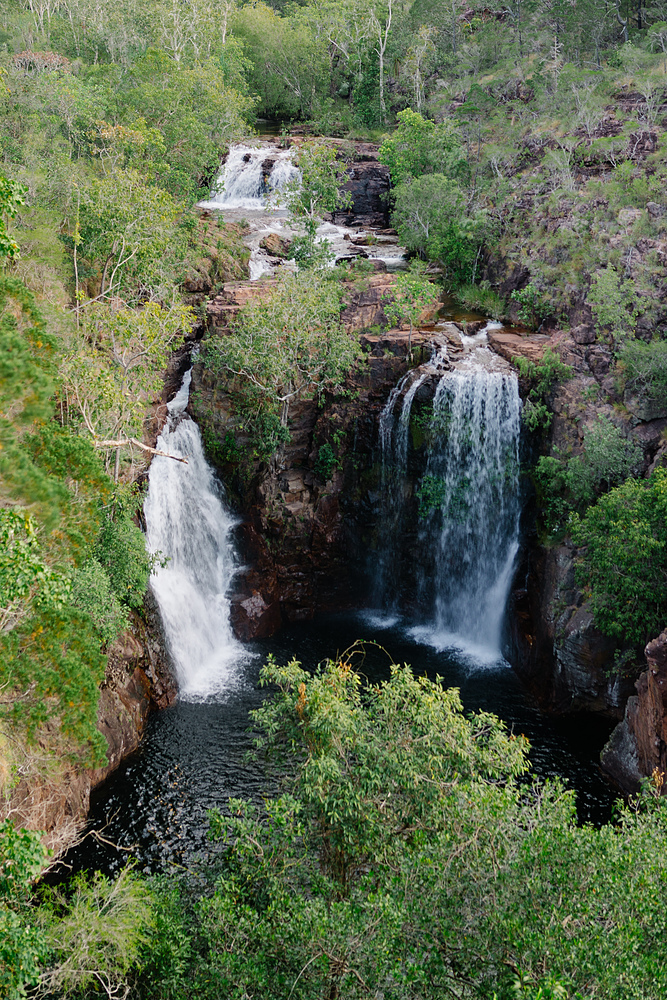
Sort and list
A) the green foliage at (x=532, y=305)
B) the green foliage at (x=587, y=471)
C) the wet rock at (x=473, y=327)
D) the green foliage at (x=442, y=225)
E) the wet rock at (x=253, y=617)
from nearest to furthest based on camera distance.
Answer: the green foliage at (x=587, y=471), the wet rock at (x=253, y=617), the green foliage at (x=532, y=305), the wet rock at (x=473, y=327), the green foliage at (x=442, y=225)

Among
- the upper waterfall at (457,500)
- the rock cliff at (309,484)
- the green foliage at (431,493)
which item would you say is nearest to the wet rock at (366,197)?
the rock cliff at (309,484)

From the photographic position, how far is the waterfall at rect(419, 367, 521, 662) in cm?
2645

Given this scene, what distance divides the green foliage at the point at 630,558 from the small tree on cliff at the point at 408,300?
10.7 metres

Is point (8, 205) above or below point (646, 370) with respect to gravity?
above

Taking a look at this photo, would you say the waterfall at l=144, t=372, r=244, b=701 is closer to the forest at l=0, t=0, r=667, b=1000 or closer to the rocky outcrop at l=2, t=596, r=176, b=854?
the rocky outcrop at l=2, t=596, r=176, b=854

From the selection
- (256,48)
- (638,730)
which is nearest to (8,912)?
(638,730)

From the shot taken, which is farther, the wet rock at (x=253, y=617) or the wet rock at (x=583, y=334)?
the wet rock at (x=253, y=617)

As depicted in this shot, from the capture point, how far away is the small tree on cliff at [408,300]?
28.7 m

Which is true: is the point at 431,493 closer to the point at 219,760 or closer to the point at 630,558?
the point at 630,558

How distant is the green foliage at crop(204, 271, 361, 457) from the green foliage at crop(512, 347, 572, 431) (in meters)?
6.41

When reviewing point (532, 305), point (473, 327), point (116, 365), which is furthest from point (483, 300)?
point (116, 365)

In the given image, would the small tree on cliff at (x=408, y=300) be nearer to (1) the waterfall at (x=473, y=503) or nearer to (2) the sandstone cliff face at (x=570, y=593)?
(1) the waterfall at (x=473, y=503)

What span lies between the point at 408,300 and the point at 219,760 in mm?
18439

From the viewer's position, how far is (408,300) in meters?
28.9
